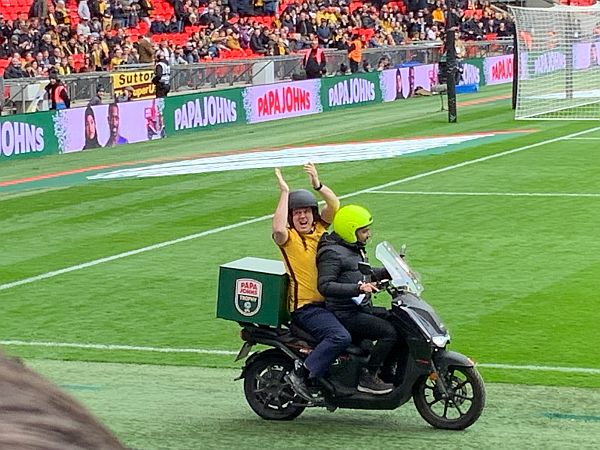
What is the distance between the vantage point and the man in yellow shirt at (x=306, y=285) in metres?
7.96

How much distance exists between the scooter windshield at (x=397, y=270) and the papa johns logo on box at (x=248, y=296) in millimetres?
786

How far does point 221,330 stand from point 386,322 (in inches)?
149

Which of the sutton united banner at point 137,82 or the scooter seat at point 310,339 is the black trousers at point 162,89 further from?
the scooter seat at point 310,339

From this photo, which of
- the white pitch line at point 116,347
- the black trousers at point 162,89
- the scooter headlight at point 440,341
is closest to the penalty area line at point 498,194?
the white pitch line at point 116,347

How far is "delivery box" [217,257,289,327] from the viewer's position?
322 inches

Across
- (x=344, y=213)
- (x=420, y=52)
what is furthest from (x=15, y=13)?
(x=344, y=213)

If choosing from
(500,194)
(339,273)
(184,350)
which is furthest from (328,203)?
(500,194)

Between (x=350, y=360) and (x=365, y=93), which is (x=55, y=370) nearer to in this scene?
(x=350, y=360)

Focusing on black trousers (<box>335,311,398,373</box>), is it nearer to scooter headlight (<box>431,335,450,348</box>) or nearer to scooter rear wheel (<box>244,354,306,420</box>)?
scooter headlight (<box>431,335,450,348</box>)

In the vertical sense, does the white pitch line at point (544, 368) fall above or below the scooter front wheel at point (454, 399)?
below

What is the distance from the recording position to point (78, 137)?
29312 millimetres

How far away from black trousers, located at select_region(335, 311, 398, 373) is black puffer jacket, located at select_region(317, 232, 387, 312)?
61mm

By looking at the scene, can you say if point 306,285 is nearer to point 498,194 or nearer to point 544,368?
point 544,368

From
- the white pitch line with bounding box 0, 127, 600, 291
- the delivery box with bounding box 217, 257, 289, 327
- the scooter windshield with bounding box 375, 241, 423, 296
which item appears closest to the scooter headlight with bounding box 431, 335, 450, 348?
the scooter windshield with bounding box 375, 241, 423, 296
